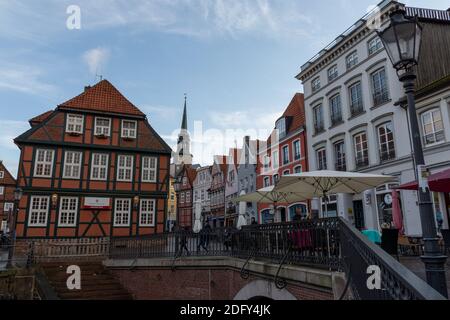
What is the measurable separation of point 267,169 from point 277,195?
19.9 meters

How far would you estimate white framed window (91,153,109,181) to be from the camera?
23.2 m

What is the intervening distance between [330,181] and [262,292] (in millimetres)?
3714

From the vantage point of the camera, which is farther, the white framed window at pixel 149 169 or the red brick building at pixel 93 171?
the white framed window at pixel 149 169

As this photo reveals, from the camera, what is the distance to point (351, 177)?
903 centimetres

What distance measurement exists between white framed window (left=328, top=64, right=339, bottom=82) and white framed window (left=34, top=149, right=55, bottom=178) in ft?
66.7

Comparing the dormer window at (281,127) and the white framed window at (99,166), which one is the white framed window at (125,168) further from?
the dormer window at (281,127)

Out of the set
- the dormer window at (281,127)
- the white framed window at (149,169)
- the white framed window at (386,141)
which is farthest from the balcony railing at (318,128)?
the white framed window at (149,169)

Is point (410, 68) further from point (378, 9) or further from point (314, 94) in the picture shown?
point (314, 94)

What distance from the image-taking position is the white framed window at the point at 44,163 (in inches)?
856

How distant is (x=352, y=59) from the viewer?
22.6m

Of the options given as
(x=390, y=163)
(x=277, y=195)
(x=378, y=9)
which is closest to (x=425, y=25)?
(x=378, y=9)

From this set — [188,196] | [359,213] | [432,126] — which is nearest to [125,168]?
[359,213]

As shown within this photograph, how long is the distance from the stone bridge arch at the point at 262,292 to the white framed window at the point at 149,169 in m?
16.2
